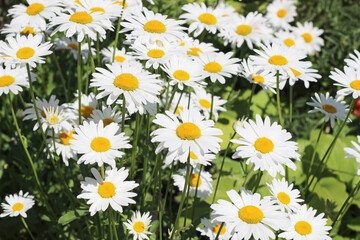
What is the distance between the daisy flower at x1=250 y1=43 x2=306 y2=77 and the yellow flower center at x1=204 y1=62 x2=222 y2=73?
0.60ft

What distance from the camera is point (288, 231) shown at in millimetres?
1643

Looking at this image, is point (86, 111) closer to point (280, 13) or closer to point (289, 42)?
point (289, 42)

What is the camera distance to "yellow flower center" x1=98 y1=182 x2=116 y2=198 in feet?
4.85

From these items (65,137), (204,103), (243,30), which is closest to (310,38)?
(243,30)

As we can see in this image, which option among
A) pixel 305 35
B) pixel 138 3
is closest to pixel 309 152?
pixel 305 35

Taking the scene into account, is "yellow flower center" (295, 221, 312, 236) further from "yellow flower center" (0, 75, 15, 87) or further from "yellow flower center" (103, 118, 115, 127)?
"yellow flower center" (0, 75, 15, 87)

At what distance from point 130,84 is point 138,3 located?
653mm

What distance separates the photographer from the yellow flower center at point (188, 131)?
4.80 ft

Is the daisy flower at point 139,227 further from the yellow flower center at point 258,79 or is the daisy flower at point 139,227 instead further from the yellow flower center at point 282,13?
the yellow flower center at point 282,13

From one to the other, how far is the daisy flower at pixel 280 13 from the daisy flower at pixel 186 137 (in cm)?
264

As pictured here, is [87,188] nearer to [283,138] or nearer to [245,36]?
[283,138]

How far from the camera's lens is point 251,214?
1.42 m

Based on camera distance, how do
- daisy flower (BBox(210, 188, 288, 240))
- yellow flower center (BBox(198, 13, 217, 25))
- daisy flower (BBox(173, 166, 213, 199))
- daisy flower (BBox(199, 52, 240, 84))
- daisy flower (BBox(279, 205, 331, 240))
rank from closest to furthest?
daisy flower (BBox(210, 188, 288, 240)) < daisy flower (BBox(279, 205, 331, 240)) < daisy flower (BBox(199, 52, 240, 84)) < daisy flower (BBox(173, 166, 213, 199)) < yellow flower center (BBox(198, 13, 217, 25))

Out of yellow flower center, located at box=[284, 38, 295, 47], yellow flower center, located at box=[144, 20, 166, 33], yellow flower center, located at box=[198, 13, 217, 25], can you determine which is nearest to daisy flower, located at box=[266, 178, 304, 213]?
yellow flower center, located at box=[144, 20, 166, 33]
